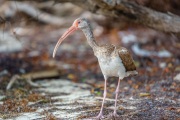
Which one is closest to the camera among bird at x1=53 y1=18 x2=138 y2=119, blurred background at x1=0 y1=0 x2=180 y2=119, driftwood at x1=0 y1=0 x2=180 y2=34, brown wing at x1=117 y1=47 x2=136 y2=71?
bird at x1=53 y1=18 x2=138 y2=119

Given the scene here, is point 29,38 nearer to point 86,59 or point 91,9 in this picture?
point 86,59

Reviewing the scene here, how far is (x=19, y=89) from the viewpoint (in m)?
9.09

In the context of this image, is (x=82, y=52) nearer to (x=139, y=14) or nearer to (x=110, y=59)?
(x=139, y=14)

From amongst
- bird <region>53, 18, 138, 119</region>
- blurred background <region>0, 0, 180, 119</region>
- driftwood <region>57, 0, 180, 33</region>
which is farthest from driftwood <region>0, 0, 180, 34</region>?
bird <region>53, 18, 138, 119</region>

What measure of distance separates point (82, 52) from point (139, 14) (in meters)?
6.12

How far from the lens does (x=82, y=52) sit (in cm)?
1555

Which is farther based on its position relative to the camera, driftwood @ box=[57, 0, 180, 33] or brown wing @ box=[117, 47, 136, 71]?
driftwood @ box=[57, 0, 180, 33]

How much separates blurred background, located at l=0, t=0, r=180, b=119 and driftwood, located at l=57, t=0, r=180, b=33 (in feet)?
1.46

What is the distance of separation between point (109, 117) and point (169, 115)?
89cm

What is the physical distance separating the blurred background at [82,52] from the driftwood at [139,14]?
1.46 feet

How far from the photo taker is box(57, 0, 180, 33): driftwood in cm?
946

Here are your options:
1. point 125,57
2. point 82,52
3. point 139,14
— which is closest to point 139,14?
point 139,14

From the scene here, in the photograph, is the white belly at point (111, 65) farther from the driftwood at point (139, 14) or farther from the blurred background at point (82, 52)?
the driftwood at point (139, 14)

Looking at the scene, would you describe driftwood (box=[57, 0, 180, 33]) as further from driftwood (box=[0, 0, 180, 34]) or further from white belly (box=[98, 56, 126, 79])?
white belly (box=[98, 56, 126, 79])
